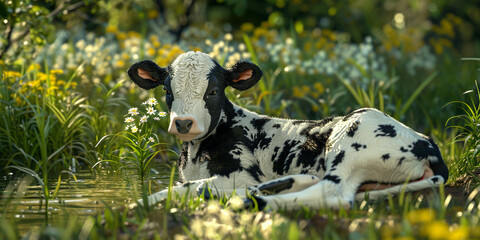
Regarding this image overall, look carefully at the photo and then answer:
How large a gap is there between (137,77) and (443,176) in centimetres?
283

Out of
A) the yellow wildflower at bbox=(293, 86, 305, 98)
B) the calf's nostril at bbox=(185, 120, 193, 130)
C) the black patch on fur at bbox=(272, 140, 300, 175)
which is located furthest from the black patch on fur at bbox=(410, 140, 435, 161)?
the yellow wildflower at bbox=(293, 86, 305, 98)

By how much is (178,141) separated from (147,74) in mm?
2001

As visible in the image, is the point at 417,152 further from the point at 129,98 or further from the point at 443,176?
the point at 129,98

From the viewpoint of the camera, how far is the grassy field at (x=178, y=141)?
4.28 metres

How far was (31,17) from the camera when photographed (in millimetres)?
9297

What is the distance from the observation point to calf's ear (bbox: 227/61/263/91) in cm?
608

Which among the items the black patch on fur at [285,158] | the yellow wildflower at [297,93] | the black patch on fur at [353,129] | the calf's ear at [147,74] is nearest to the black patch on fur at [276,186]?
the black patch on fur at [285,158]

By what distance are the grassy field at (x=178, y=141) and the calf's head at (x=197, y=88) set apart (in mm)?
592

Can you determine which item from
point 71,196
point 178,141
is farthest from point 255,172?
point 178,141

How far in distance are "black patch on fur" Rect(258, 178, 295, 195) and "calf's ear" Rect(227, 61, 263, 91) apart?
1.20 m

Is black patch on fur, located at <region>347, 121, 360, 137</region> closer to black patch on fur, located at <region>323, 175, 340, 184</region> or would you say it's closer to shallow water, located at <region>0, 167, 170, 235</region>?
black patch on fur, located at <region>323, 175, 340, 184</region>

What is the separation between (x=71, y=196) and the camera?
6098 mm

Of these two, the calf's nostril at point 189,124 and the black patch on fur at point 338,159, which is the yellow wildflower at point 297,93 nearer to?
the black patch on fur at point 338,159

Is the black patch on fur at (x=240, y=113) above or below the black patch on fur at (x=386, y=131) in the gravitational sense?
above
